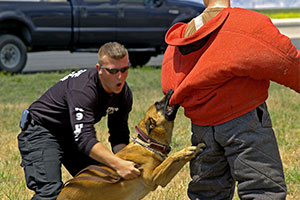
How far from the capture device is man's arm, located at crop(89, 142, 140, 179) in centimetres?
351

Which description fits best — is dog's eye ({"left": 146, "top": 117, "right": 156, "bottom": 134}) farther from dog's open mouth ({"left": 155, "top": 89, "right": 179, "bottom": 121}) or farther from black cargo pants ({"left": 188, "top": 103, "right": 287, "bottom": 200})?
black cargo pants ({"left": 188, "top": 103, "right": 287, "bottom": 200})

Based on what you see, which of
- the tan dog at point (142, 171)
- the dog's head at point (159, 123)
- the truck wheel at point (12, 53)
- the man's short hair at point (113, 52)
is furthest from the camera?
the truck wheel at point (12, 53)

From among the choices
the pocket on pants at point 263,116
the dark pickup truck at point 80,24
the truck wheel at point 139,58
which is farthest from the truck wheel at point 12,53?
the pocket on pants at point 263,116

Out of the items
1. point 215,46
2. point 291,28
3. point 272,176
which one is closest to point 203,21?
point 215,46

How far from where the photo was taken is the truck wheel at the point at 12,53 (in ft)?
37.0

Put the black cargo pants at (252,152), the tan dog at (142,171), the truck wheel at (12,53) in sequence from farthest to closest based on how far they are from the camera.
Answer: the truck wheel at (12,53), the tan dog at (142,171), the black cargo pants at (252,152)

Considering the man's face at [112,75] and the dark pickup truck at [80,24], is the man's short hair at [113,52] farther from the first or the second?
the dark pickup truck at [80,24]

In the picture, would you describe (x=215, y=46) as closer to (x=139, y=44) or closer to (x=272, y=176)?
(x=272, y=176)

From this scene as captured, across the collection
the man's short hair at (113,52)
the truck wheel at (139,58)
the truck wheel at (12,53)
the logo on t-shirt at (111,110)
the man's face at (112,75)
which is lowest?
the truck wheel at (139,58)

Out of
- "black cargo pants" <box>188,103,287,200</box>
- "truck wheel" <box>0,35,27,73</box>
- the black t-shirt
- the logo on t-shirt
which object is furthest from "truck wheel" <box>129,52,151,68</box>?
"black cargo pants" <box>188,103,287,200</box>

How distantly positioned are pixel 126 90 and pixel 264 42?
1.34m

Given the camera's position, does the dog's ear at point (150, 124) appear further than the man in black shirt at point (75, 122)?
Yes

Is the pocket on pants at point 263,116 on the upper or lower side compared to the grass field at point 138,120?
upper

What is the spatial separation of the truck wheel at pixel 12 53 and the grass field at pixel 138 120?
0.34 metres
